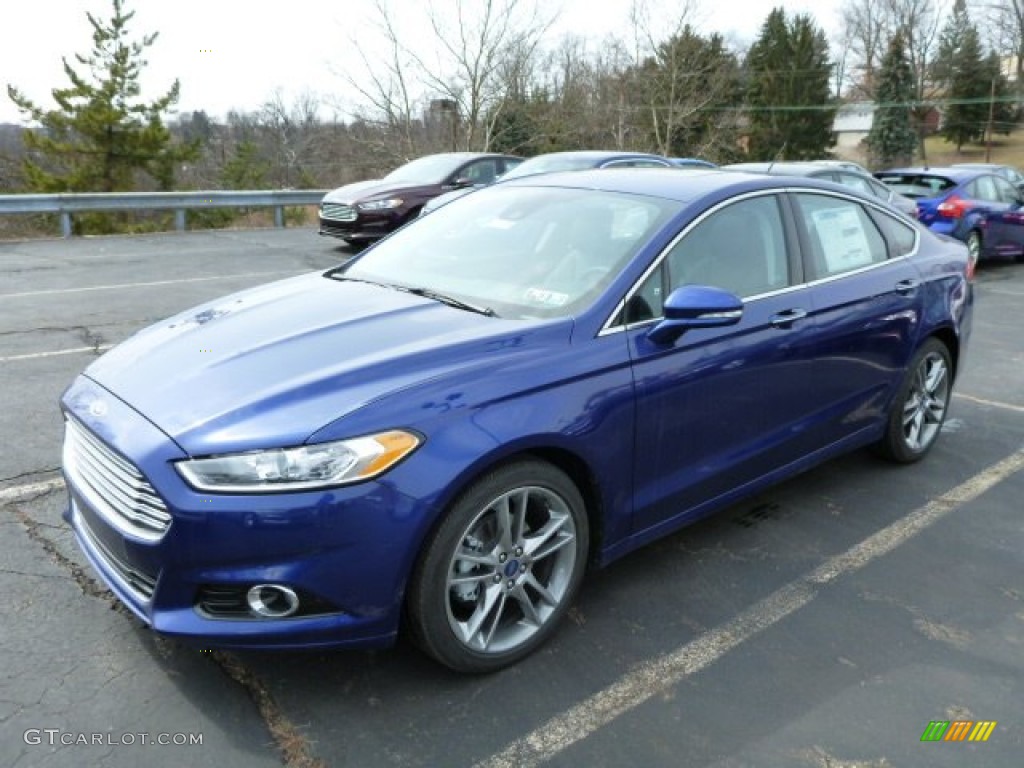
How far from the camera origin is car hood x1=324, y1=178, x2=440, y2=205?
1280cm

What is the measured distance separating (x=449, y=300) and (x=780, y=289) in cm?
146

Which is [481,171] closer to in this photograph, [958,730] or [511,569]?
[511,569]

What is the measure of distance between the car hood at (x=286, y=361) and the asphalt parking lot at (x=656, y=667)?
85 centimetres

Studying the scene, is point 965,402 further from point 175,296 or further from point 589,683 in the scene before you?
point 175,296

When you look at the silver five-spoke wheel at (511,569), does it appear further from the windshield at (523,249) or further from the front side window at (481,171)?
the front side window at (481,171)

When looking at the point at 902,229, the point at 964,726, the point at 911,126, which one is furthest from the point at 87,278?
the point at 911,126

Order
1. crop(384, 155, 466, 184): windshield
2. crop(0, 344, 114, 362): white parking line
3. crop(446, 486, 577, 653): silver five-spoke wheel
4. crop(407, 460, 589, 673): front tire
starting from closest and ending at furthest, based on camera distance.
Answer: crop(407, 460, 589, 673): front tire
crop(446, 486, 577, 653): silver five-spoke wheel
crop(0, 344, 114, 362): white parking line
crop(384, 155, 466, 184): windshield

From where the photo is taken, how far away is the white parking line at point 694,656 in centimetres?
242

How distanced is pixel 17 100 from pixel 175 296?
17.9m

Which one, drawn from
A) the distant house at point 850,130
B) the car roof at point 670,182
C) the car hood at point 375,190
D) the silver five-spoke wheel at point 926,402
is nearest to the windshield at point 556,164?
the car hood at point 375,190

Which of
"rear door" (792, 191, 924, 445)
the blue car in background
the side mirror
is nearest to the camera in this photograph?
the side mirror

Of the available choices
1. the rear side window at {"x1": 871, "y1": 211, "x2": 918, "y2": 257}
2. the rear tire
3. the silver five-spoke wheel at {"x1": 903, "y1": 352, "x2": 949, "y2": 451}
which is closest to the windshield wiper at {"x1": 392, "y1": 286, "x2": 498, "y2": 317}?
the rear side window at {"x1": 871, "y1": 211, "x2": 918, "y2": 257}

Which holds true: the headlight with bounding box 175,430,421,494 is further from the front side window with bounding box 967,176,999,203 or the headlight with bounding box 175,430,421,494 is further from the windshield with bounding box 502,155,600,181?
the front side window with bounding box 967,176,999,203

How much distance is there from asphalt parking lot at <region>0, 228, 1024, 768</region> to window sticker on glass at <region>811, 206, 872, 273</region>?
118 centimetres
